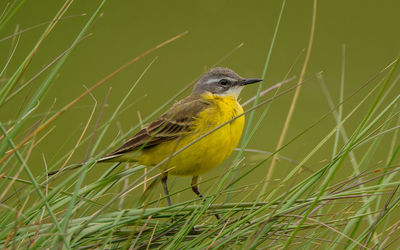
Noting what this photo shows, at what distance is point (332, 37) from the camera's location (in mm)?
10961

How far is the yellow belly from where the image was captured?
3771 mm

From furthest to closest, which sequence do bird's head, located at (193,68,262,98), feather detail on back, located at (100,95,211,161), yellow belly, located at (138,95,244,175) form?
bird's head, located at (193,68,262,98)
feather detail on back, located at (100,95,211,161)
yellow belly, located at (138,95,244,175)

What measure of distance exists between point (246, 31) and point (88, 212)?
28.5 feet

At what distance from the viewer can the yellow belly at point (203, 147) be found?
148 inches

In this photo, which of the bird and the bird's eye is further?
the bird's eye

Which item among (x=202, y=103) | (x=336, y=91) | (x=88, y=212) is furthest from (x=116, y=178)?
(x=336, y=91)

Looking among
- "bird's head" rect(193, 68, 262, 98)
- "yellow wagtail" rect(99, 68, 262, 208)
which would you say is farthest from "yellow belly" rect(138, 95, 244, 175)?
"bird's head" rect(193, 68, 262, 98)

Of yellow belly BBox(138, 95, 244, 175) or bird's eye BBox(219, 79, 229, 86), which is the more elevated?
bird's eye BBox(219, 79, 229, 86)

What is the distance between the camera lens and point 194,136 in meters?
3.94

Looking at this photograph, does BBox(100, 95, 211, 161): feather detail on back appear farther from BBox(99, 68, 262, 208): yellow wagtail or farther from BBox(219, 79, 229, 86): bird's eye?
BBox(219, 79, 229, 86): bird's eye

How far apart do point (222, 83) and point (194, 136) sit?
2.41ft

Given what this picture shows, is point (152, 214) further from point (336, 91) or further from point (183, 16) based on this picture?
point (183, 16)

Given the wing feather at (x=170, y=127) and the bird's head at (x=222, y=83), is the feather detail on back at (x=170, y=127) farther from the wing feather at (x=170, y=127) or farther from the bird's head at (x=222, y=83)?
the bird's head at (x=222, y=83)

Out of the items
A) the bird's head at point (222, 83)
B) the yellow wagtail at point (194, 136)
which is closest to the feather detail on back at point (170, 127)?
the yellow wagtail at point (194, 136)
